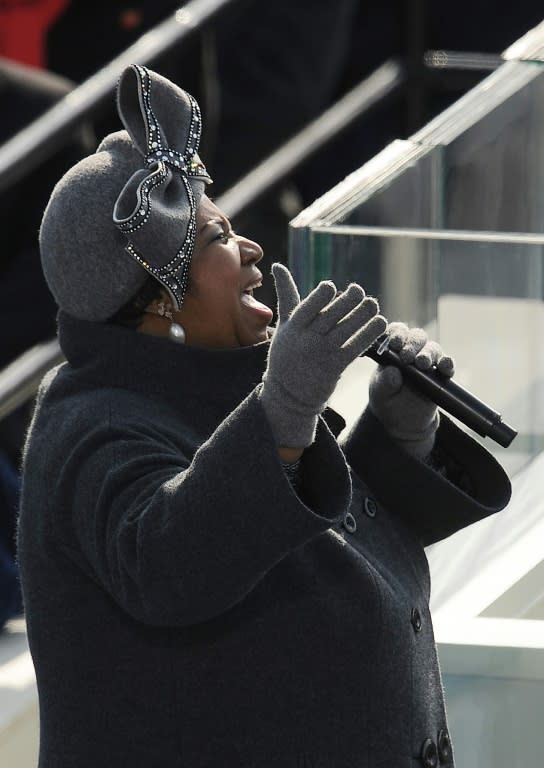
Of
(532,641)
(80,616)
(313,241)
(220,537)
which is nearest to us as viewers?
(220,537)

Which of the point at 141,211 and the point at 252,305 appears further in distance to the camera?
the point at 252,305

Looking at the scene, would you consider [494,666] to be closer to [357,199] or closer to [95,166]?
[357,199]

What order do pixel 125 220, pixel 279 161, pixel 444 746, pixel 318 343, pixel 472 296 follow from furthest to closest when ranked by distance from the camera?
pixel 279 161 < pixel 472 296 < pixel 444 746 < pixel 125 220 < pixel 318 343

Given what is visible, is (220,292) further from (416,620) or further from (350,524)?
(416,620)

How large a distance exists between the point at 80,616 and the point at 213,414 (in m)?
0.28

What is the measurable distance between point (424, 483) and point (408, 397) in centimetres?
11

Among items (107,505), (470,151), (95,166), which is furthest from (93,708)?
(470,151)

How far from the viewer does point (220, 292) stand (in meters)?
2.07

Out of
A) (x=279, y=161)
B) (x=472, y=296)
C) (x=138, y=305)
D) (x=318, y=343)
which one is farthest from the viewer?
(x=279, y=161)

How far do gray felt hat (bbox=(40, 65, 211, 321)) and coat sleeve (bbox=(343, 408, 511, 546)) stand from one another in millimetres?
400

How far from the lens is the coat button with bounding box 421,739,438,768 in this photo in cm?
212

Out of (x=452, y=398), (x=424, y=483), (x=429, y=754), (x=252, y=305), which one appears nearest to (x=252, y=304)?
(x=252, y=305)

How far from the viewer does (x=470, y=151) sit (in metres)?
3.04

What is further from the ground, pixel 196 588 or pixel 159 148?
pixel 159 148
